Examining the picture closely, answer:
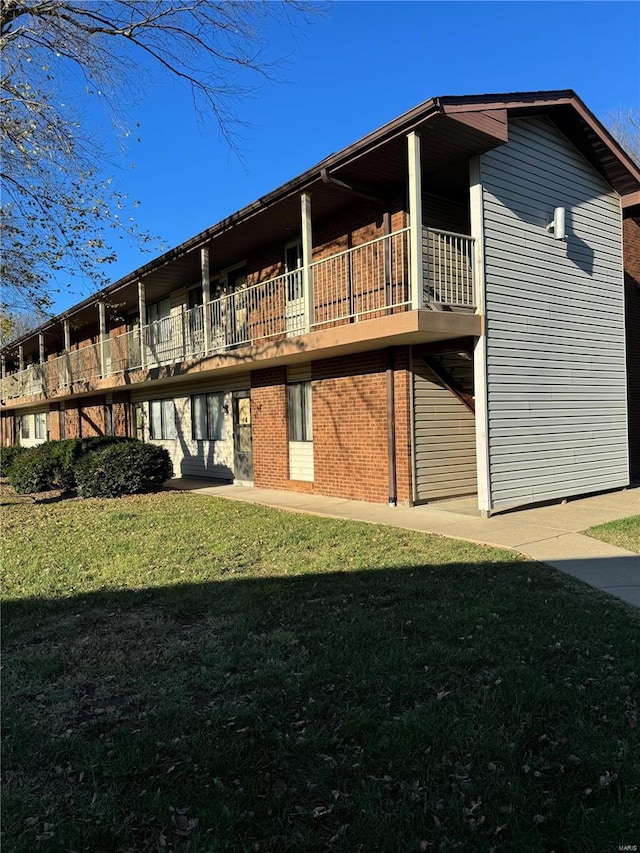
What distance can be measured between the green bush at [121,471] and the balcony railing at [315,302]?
105 inches

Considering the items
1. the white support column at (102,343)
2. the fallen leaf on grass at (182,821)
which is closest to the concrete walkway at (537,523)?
the fallen leaf on grass at (182,821)

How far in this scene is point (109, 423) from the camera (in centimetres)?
2303

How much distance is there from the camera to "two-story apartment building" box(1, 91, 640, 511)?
30.5ft

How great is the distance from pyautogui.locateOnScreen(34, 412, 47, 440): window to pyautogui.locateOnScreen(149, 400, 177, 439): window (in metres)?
14.2

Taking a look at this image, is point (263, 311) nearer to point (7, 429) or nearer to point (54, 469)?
point (54, 469)

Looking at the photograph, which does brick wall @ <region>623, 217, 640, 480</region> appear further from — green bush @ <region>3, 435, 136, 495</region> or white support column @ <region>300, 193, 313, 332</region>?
green bush @ <region>3, 435, 136, 495</region>

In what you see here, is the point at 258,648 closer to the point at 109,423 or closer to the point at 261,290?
the point at 261,290

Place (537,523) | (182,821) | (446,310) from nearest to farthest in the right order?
(182,821)
(537,523)
(446,310)

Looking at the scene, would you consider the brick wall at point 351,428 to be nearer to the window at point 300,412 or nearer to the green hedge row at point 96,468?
the window at point 300,412

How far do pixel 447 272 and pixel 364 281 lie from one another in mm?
1773

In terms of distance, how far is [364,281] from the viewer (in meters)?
11.0

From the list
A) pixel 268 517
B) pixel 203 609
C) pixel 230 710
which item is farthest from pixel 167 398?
pixel 230 710

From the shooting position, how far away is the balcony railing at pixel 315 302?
967 cm

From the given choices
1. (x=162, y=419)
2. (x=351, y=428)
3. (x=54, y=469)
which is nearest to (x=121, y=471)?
(x=54, y=469)
